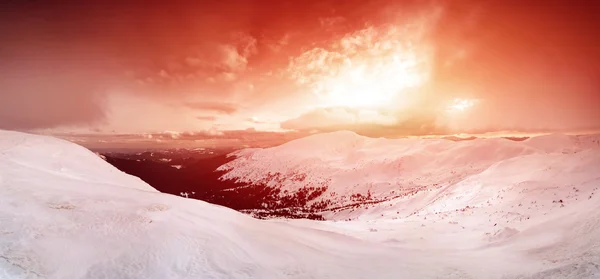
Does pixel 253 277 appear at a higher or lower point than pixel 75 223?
lower

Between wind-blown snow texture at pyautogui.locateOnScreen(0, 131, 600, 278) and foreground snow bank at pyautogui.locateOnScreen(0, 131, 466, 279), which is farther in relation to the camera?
wind-blown snow texture at pyautogui.locateOnScreen(0, 131, 600, 278)

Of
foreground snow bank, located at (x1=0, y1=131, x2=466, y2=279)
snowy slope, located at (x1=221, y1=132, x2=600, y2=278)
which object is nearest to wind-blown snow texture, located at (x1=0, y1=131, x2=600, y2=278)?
foreground snow bank, located at (x1=0, y1=131, x2=466, y2=279)

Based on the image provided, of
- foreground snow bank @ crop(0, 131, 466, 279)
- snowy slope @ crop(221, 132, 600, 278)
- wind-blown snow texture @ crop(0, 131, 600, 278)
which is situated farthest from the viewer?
snowy slope @ crop(221, 132, 600, 278)

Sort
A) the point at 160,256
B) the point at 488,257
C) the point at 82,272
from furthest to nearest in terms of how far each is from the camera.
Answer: the point at 488,257, the point at 160,256, the point at 82,272

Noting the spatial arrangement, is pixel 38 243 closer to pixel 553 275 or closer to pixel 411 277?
pixel 411 277

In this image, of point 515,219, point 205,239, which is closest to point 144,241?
point 205,239

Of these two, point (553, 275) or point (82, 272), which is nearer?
point (82, 272)

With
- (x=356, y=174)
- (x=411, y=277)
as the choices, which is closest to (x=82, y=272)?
(x=411, y=277)

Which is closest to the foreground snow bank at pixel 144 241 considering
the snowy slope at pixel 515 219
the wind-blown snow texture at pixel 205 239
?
the wind-blown snow texture at pixel 205 239

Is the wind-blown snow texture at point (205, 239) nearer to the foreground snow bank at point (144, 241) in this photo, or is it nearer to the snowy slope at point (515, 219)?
the foreground snow bank at point (144, 241)

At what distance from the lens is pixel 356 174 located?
19738 centimetres

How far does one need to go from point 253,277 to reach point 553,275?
18190 mm

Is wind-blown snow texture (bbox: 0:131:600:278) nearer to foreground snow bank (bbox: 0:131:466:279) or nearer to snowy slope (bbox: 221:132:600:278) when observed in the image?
foreground snow bank (bbox: 0:131:466:279)

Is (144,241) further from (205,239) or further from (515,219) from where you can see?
(515,219)
